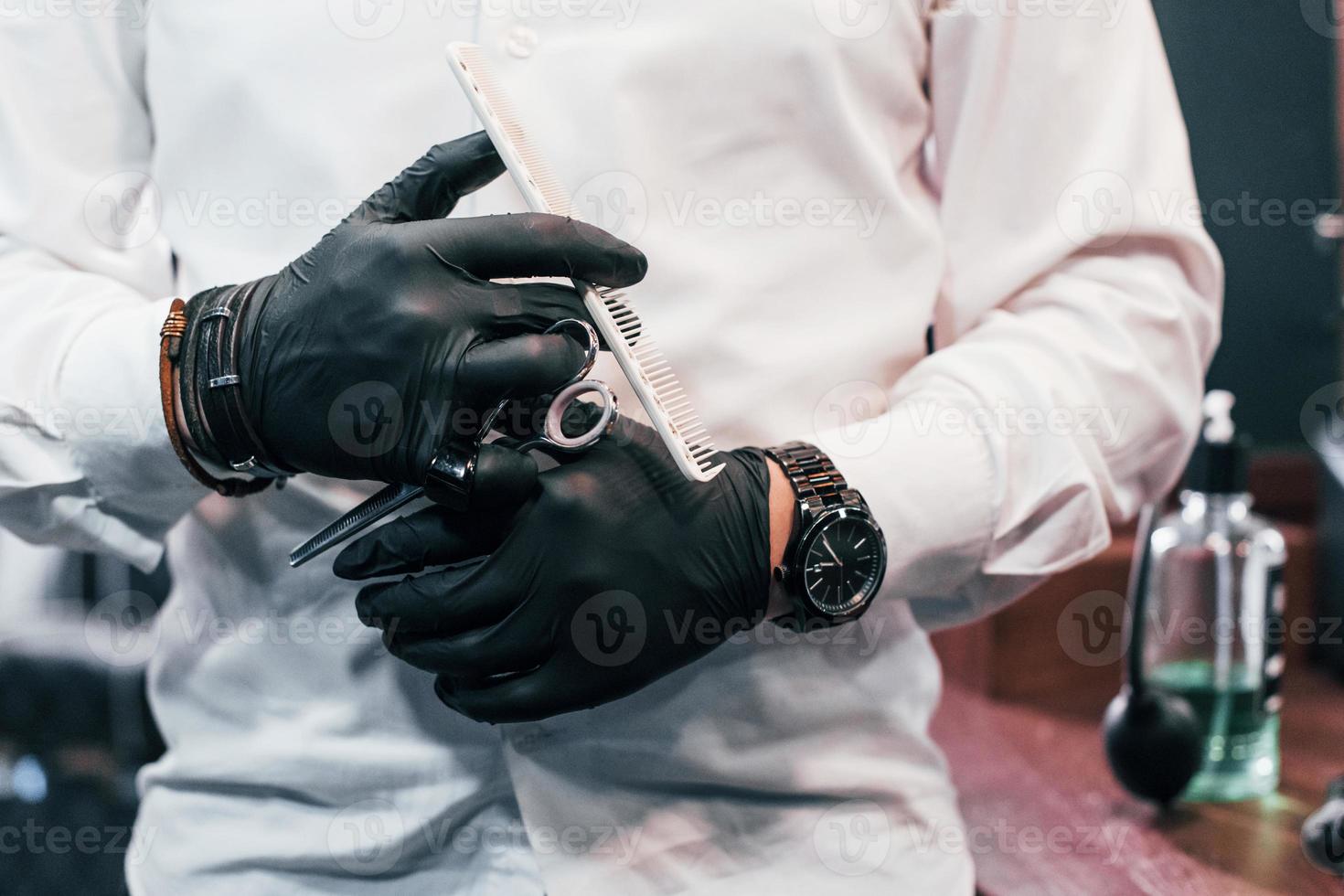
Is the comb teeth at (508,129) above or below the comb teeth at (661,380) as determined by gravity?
above

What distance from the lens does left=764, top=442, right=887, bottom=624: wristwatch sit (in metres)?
0.63

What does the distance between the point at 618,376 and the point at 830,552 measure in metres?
0.18

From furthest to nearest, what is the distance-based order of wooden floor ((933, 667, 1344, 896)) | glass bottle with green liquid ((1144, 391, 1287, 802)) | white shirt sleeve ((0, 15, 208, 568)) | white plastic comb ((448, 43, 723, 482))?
glass bottle with green liquid ((1144, 391, 1287, 802)) → wooden floor ((933, 667, 1344, 896)) → white shirt sleeve ((0, 15, 208, 568)) → white plastic comb ((448, 43, 723, 482))

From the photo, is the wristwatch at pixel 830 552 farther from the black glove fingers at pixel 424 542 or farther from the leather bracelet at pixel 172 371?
the leather bracelet at pixel 172 371

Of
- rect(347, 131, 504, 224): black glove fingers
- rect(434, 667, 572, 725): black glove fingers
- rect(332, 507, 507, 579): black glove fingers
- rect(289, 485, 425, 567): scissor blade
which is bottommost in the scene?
rect(434, 667, 572, 725): black glove fingers

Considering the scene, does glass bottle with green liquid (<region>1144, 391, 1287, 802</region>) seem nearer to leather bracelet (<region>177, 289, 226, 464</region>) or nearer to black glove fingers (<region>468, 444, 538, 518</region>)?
black glove fingers (<region>468, 444, 538, 518</region>)

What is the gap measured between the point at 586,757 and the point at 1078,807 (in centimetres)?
52

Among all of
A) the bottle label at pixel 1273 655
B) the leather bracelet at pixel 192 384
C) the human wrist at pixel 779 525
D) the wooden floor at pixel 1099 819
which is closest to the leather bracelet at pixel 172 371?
the leather bracelet at pixel 192 384

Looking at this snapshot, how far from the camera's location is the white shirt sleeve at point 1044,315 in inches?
28.2

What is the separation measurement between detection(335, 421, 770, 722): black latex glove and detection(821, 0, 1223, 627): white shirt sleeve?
0.13 metres

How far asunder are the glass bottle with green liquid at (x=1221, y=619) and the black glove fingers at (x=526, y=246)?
69 cm

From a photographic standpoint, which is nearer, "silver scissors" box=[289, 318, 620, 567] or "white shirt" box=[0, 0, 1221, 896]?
"silver scissors" box=[289, 318, 620, 567]

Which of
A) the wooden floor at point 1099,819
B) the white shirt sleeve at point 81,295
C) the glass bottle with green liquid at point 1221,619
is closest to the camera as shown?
the white shirt sleeve at point 81,295

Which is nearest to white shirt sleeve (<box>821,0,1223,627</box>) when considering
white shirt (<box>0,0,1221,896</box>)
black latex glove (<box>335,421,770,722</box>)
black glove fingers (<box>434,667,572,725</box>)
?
white shirt (<box>0,0,1221,896</box>)
